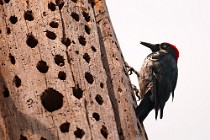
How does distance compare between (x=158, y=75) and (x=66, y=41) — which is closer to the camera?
(x=66, y=41)

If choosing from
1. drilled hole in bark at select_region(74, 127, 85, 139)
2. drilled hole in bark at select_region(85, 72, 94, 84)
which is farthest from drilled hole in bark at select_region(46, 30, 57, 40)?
drilled hole in bark at select_region(74, 127, 85, 139)

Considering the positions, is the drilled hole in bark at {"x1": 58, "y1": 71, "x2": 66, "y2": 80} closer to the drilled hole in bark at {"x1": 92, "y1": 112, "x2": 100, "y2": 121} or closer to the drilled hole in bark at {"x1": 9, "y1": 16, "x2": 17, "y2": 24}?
the drilled hole in bark at {"x1": 92, "y1": 112, "x2": 100, "y2": 121}

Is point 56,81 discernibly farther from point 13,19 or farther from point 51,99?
point 13,19

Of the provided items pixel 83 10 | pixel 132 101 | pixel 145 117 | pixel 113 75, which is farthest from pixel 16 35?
pixel 145 117

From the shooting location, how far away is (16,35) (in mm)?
3902

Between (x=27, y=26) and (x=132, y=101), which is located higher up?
(x=27, y=26)

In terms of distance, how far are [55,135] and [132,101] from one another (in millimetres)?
1103

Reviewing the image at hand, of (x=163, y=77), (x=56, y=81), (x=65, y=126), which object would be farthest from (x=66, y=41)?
(x=163, y=77)

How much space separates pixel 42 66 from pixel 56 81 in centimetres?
20

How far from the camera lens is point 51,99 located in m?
3.67

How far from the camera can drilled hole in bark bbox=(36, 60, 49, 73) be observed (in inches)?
148

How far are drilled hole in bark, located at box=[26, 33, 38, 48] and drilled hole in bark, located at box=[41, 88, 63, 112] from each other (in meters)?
0.45

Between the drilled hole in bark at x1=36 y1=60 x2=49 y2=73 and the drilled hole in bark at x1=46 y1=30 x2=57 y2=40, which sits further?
the drilled hole in bark at x1=46 y1=30 x2=57 y2=40

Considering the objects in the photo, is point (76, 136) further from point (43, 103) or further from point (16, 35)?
point (16, 35)
